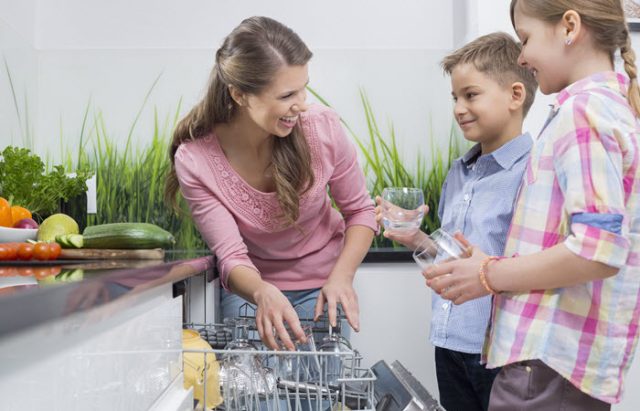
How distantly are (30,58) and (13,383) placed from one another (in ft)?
6.88

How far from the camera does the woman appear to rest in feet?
5.25

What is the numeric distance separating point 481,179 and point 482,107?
0.17 m

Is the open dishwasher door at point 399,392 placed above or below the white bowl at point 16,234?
below

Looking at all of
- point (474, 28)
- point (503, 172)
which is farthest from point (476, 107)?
point (474, 28)

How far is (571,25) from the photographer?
110cm

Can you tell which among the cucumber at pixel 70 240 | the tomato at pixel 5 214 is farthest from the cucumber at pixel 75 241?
the tomato at pixel 5 214

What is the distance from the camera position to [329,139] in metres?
1.75

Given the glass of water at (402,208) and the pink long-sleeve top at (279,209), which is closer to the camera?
the glass of water at (402,208)

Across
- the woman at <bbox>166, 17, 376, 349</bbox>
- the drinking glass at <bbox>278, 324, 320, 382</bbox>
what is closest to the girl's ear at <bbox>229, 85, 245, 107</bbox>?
the woman at <bbox>166, 17, 376, 349</bbox>

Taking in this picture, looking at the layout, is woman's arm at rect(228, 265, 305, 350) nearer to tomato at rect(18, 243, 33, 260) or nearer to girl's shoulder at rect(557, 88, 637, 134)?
tomato at rect(18, 243, 33, 260)

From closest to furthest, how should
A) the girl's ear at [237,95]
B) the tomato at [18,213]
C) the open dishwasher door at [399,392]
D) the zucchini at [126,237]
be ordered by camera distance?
the open dishwasher door at [399,392] → the zucchini at [126,237] → the girl's ear at [237,95] → the tomato at [18,213]

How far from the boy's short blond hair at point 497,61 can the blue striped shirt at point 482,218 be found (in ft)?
0.44

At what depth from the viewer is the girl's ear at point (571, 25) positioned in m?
1.09

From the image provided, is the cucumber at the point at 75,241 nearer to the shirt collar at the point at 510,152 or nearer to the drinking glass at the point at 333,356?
the drinking glass at the point at 333,356
